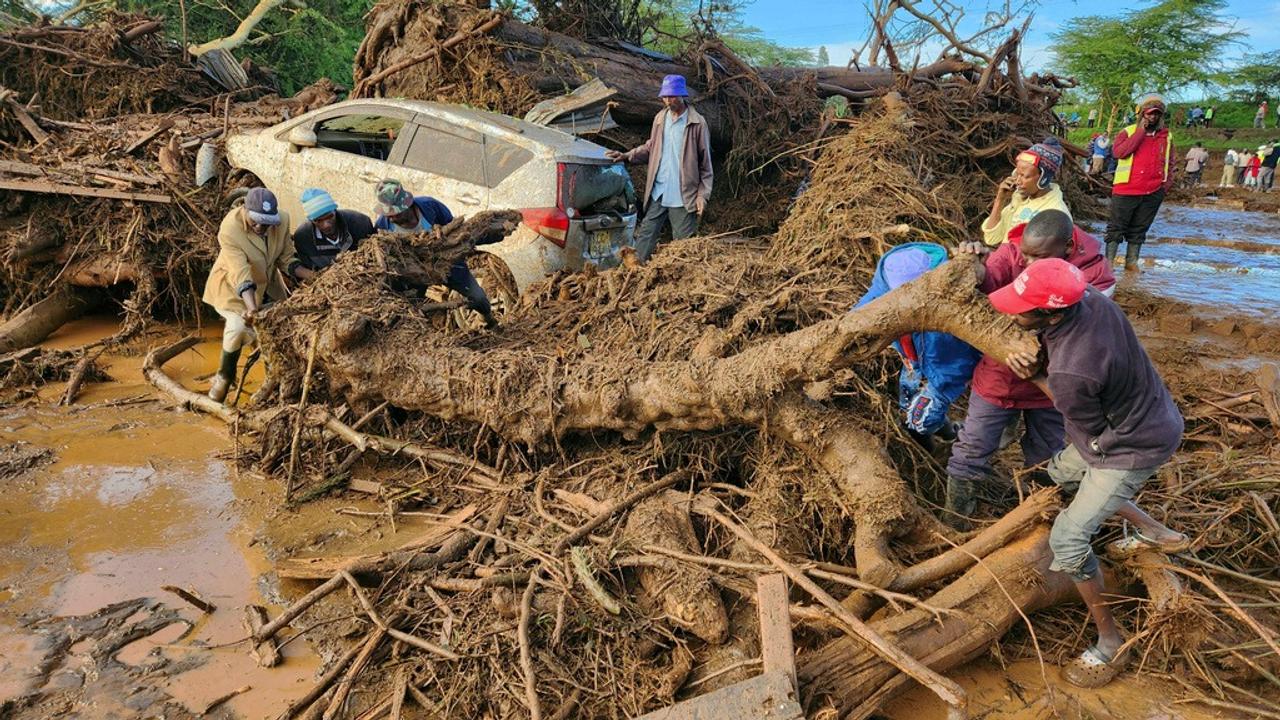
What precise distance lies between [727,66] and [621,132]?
2.49 metres

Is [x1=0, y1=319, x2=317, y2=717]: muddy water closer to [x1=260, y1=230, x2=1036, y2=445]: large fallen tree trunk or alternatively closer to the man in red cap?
[x1=260, y1=230, x2=1036, y2=445]: large fallen tree trunk

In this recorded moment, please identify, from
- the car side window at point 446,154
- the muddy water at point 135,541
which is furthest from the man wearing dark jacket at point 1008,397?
the car side window at point 446,154

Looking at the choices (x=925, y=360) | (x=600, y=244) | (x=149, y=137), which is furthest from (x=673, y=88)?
(x=149, y=137)

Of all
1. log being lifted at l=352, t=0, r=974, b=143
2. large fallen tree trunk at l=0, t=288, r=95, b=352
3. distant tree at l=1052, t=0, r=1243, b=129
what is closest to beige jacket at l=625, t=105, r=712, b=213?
log being lifted at l=352, t=0, r=974, b=143

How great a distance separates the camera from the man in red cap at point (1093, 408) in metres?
2.60

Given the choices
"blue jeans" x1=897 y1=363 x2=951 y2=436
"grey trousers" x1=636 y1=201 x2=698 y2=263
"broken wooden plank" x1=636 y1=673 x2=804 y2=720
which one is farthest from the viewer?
"grey trousers" x1=636 y1=201 x2=698 y2=263

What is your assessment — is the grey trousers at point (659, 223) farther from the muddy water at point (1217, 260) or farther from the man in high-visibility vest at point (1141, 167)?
the muddy water at point (1217, 260)

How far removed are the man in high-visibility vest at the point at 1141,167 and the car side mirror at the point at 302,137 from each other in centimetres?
841

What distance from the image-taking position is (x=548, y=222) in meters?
5.69

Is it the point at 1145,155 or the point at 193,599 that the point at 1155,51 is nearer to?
the point at 1145,155

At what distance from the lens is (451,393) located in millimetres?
4027

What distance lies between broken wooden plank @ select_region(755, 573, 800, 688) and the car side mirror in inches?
236

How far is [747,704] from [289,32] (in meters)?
18.2

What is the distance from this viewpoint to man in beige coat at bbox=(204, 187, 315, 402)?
17.0ft
